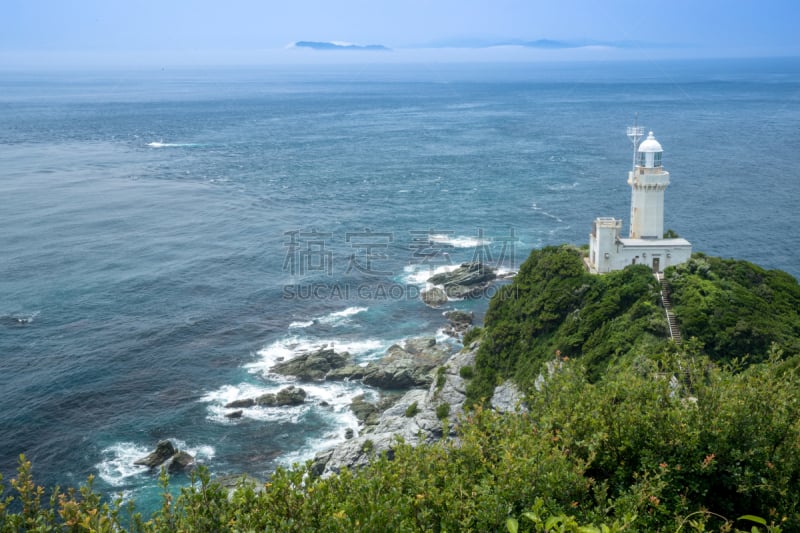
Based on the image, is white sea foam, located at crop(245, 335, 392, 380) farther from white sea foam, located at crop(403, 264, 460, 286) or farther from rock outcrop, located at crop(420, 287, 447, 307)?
white sea foam, located at crop(403, 264, 460, 286)

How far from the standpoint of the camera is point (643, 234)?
49.2 m

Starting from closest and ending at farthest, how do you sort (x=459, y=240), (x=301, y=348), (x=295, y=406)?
1. (x=295, y=406)
2. (x=301, y=348)
3. (x=459, y=240)

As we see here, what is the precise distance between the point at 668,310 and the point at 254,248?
5381 cm

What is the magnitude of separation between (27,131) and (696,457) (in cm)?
18196

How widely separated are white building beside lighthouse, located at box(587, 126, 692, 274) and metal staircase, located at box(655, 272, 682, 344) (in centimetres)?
160

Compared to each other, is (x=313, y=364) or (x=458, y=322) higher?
(x=458, y=322)

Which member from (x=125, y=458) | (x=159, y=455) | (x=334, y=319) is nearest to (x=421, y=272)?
(x=334, y=319)

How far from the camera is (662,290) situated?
43.9 m

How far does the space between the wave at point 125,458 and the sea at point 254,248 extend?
129 millimetres

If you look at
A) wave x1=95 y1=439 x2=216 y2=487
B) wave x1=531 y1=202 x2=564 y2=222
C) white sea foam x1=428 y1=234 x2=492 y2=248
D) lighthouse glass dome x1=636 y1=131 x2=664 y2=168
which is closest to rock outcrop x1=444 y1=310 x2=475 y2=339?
white sea foam x1=428 y1=234 x2=492 y2=248

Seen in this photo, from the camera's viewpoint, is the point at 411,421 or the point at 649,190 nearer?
the point at 411,421

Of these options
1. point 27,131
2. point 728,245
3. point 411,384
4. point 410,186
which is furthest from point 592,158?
point 27,131

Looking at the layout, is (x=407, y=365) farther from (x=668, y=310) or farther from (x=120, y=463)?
(x=120, y=463)

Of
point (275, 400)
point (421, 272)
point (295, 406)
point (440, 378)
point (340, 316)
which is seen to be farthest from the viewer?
point (421, 272)
